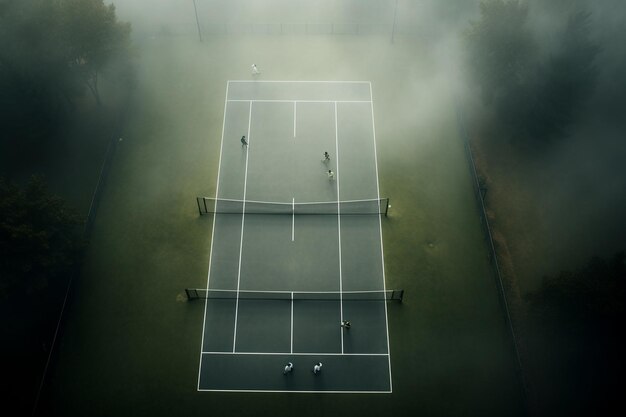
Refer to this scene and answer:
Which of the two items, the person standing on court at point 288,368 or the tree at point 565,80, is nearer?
the person standing on court at point 288,368

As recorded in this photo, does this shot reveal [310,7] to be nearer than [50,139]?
No

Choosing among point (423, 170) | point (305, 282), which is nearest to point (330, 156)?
point (423, 170)

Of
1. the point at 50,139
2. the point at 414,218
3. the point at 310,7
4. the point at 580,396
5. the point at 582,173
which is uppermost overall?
the point at 310,7

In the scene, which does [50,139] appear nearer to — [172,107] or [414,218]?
[172,107]

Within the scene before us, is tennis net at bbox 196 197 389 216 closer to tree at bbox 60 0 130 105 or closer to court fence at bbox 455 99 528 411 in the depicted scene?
court fence at bbox 455 99 528 411

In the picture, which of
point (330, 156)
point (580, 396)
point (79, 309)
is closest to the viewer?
point (580, 396)

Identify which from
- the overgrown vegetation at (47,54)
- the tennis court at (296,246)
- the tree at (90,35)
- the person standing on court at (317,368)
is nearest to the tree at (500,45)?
the tennis court at (296,246)

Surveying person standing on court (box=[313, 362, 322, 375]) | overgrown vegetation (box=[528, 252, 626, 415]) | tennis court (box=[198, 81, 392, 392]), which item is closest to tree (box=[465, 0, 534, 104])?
tennis court (box=[198, 81, 392, 392])

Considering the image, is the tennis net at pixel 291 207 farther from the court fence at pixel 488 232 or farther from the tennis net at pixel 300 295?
the court fence at pixel 488 232
